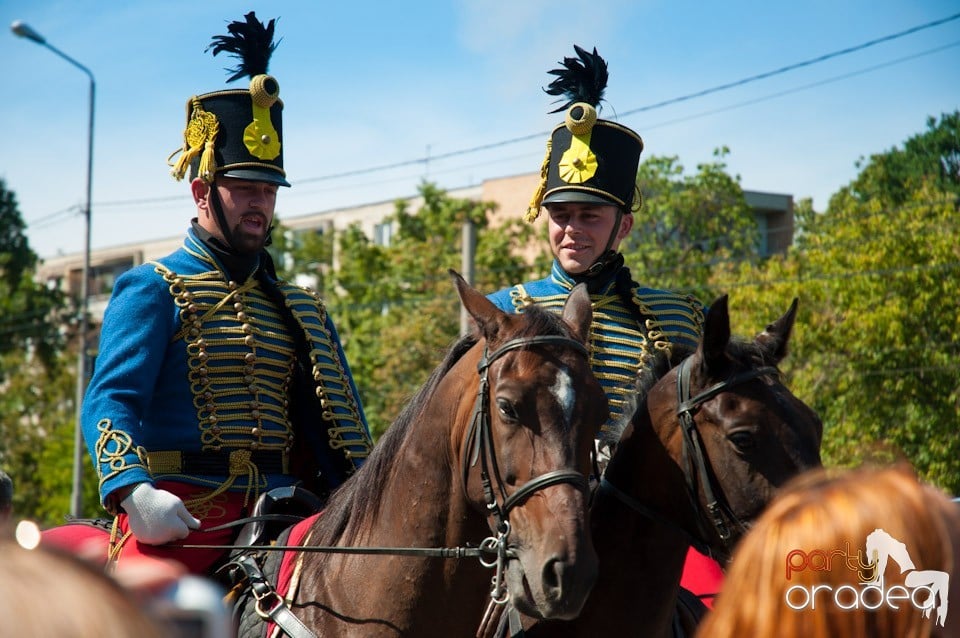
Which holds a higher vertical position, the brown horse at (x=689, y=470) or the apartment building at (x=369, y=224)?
the apartment building at (x=369, y=224)

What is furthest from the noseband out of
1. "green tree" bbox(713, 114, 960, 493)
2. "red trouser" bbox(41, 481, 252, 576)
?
"green tree" bbox(713, 114, 960, 493)

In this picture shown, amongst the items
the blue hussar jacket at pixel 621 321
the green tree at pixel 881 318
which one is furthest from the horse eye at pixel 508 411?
the green tree at pixel 881 318

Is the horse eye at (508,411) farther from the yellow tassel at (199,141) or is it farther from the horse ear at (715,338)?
the yellow tassel at (199,141)

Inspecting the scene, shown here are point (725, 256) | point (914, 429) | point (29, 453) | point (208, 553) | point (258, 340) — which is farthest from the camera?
point (29, 453)

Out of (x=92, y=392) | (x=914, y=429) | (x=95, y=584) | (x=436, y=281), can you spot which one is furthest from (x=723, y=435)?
(x=436, y=281)

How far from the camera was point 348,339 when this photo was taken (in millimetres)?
31875

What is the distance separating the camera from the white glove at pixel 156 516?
4359 millimetres

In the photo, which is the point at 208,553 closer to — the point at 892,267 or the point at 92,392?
the point at 92,392

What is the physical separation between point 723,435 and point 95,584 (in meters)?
3.19

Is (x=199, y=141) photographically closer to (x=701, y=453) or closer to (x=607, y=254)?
(x=607, y=254)

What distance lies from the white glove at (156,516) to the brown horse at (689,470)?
56.1 inches

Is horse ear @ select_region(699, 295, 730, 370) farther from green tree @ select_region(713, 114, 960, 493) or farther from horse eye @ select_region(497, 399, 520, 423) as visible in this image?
green tree @ select_region(713, 114, 960, 493)

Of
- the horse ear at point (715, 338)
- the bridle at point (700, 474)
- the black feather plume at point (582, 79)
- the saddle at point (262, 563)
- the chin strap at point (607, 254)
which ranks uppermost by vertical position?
the black feather plume at point (582, 79)

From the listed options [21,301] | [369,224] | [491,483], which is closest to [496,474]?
[491,483]
